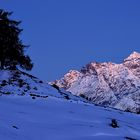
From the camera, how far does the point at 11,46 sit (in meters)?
48.6

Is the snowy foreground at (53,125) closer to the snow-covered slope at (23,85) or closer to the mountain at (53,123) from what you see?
the mountain at (53,123)

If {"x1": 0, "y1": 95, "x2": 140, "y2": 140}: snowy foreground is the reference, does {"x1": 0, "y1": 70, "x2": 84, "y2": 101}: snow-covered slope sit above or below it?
above

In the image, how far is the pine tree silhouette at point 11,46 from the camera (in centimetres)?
4769

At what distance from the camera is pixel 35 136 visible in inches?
687

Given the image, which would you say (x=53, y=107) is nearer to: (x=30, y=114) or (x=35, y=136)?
(x=30, y=114)

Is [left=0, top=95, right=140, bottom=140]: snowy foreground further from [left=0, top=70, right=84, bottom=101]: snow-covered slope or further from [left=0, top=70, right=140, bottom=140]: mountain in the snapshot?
[left=0, top=70, right=84, bottom=101]: snow-covered slope

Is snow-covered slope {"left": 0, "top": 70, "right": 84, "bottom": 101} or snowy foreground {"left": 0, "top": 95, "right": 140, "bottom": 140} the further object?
snow-covered slope {"left": 0, "top": 70, "right": 84, "bottom": 101}

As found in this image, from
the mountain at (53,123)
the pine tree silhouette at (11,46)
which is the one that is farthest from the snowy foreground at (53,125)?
the pine tree silhouette at (11,46)

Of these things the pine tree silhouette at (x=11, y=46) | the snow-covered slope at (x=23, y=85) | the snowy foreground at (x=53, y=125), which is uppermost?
the pine tree silhouette at (x=11, y=46)

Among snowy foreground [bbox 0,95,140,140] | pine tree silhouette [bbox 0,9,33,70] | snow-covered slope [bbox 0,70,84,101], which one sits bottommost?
snowy foreground [bbox 0,95,140,140]

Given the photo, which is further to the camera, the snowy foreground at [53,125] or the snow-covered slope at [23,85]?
the snow-covered slope at [23,85]

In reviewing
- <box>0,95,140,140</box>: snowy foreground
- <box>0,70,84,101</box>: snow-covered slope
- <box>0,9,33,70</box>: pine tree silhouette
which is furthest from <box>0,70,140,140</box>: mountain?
<box>0,9,33,70</box>: pine tree silhouette

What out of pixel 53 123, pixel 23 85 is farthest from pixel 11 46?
pixel 53 123

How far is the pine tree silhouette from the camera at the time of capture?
156 ft
